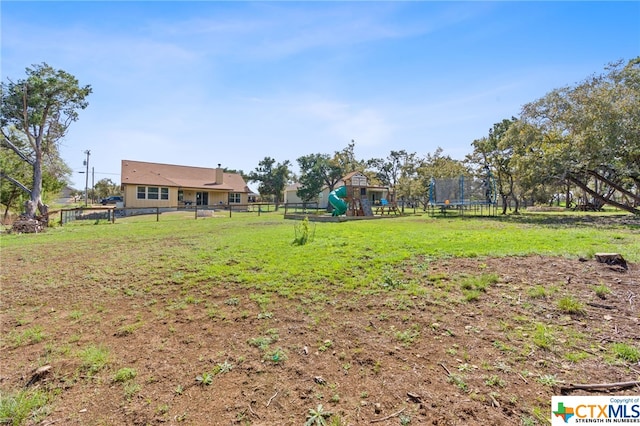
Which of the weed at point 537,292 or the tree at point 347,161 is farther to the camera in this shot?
the tree at point 347,161

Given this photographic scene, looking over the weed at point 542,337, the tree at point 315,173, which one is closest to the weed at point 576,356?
the weed at point 542,337

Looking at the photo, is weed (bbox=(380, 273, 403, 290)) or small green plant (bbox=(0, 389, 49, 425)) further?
weed (bbox=(380, 273, 403, 290))

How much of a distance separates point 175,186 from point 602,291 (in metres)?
30.8

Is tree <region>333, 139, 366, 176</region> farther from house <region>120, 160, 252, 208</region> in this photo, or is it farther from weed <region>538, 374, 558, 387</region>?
weed <region>538, 374, 558, 387</region>

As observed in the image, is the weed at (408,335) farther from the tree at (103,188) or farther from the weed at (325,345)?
the tree at (103,188)

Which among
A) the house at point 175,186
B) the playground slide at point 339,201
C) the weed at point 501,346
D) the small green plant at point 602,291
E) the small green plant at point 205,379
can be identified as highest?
the house at point 175,186

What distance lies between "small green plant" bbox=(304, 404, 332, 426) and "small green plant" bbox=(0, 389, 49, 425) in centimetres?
230

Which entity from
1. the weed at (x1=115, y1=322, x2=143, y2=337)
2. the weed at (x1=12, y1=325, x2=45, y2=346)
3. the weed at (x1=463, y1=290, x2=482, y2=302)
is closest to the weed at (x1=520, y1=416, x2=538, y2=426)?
the weed at (x1=463, y1=290, x2=482, y2=302)

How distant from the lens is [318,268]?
214 inches

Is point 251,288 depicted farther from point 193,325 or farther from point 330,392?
point 330,392

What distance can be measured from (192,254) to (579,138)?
17.0 m

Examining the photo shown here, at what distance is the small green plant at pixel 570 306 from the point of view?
11.4 feet

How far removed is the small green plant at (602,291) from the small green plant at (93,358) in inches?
233

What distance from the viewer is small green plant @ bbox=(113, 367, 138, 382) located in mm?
2963
